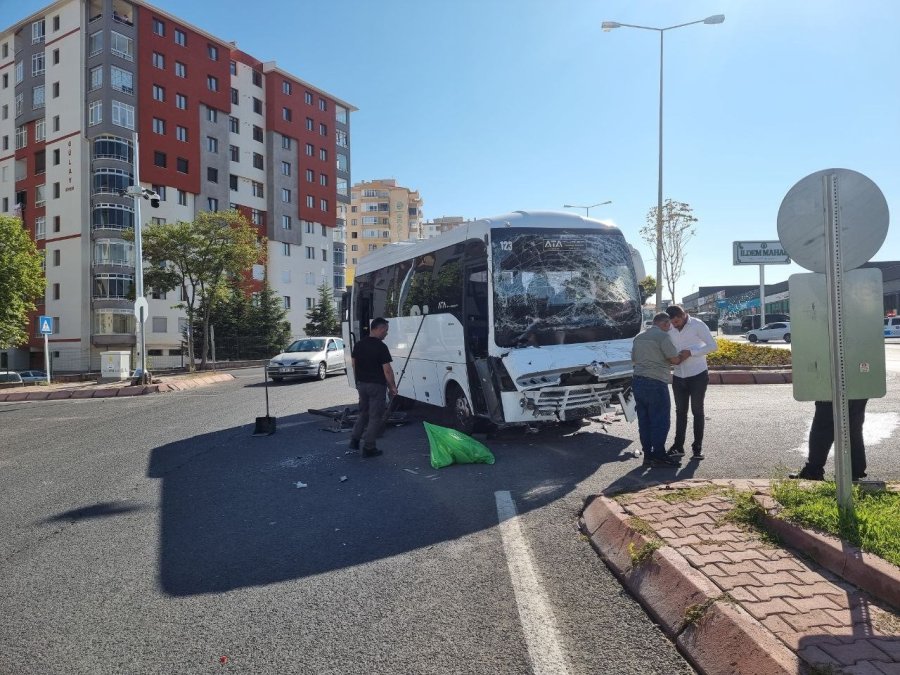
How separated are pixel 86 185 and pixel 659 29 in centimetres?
4114

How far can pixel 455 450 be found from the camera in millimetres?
7406

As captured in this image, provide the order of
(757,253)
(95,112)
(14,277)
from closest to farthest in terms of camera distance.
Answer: (757,253) → (14,277) → (95,112)

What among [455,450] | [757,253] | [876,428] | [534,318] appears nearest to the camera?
[455,450]

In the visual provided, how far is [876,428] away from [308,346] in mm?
18495

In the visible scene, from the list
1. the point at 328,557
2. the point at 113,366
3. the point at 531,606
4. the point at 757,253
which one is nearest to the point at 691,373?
the point at 531,606

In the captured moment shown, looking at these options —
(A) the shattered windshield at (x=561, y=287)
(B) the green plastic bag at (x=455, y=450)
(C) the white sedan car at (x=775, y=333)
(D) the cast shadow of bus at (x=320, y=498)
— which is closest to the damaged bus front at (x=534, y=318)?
(A) the shattered windshield at (x=561, y=287)

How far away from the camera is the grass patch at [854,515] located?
3.65 meters

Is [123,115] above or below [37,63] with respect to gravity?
below

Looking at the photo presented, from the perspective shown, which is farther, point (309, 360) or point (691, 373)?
point (309, 360)

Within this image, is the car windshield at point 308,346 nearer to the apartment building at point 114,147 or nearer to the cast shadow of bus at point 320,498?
the cast shadow of bus at point 320,498

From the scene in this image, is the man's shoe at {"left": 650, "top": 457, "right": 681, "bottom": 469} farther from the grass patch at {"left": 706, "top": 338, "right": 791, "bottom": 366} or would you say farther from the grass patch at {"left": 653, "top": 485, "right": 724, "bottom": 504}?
the grass patch at {"left": 706, "top": 338, "right": 791, "bottom": 366}

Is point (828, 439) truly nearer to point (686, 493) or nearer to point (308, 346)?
point (686, 493)

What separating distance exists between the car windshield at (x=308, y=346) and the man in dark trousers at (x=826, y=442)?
19.1m

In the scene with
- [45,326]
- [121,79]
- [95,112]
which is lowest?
[45,326]
